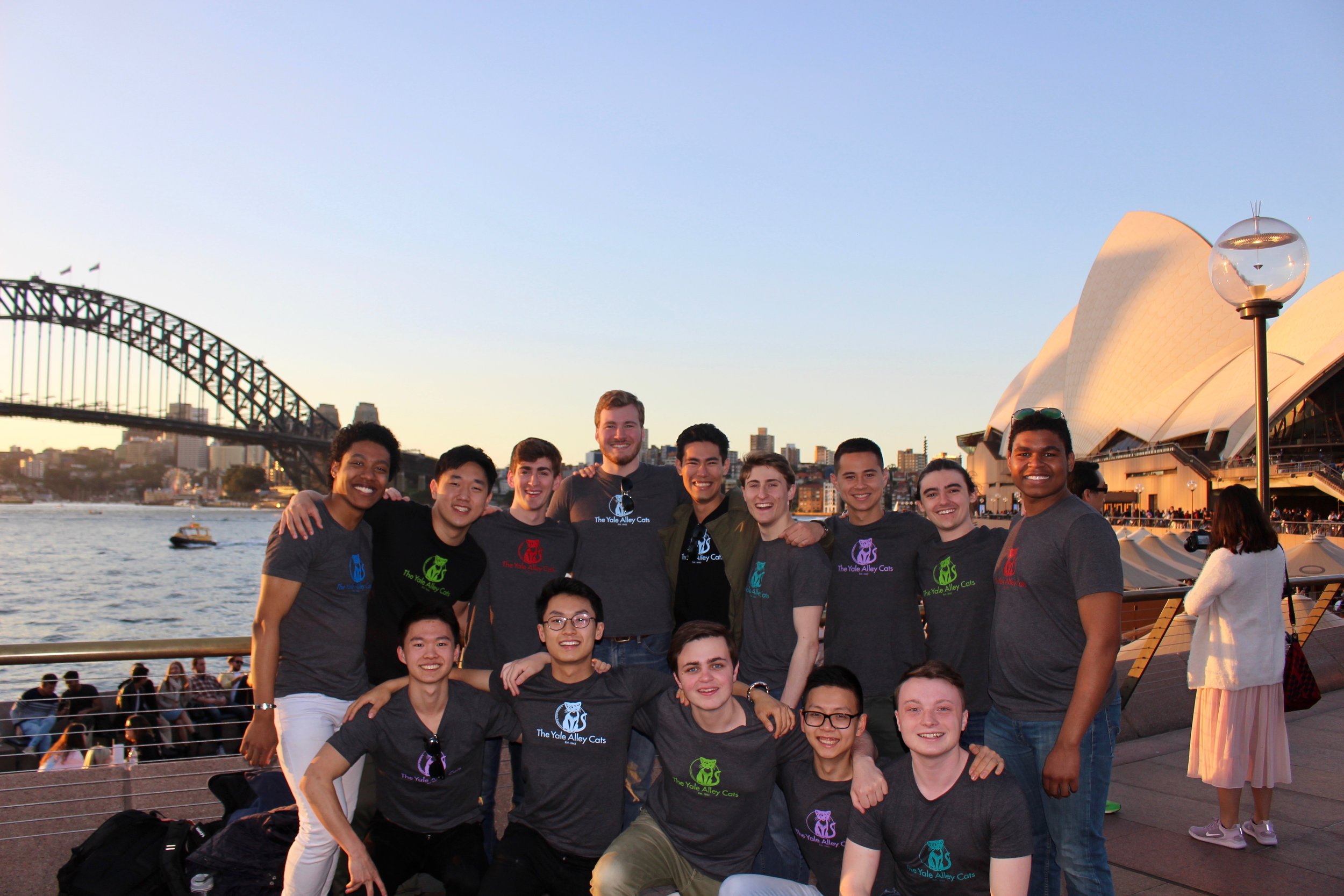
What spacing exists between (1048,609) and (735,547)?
1.27m

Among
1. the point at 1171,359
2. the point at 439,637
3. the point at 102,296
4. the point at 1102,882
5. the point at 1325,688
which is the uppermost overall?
the point at 102,296

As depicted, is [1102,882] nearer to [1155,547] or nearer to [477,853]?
A: [477,853]

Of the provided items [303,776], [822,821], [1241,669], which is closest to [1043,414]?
[822,821]

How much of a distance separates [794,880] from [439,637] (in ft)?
5.33

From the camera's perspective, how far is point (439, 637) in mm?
3262

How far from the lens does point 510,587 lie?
12.3 ft

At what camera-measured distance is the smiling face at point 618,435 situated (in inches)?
156

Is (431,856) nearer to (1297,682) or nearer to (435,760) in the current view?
(435,760)

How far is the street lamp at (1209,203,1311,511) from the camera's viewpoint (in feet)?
14.9

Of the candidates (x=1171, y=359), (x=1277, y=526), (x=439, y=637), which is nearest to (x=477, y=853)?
(x=439, y=637)

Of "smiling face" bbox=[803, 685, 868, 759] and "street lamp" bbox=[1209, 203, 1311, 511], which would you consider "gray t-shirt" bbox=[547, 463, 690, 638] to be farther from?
"street lamp" bbox=[1209, 203, 1311, 511]

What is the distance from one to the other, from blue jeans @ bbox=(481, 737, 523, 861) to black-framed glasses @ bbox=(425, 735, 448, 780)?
332mm

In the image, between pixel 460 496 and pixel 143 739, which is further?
pixel 143 739

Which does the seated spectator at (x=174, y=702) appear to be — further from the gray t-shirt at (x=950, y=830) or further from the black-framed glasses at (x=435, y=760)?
the gray t-shirt at (x=950, y=830)
